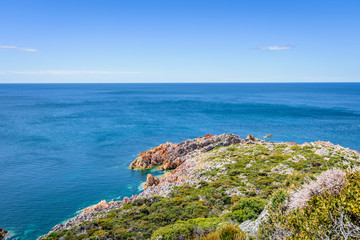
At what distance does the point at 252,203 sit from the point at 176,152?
37029 mm

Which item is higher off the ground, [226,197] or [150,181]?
[226,197]

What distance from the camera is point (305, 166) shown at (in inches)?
1315

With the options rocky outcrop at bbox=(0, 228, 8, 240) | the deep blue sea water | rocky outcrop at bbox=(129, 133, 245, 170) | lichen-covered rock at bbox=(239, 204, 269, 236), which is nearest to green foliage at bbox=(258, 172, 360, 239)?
lichen-covered rock at bbox=(239, 204, 269, 236)

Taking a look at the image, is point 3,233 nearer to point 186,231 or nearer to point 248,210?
point 186,231

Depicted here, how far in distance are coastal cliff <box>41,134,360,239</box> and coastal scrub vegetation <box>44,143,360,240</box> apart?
6 centimetres

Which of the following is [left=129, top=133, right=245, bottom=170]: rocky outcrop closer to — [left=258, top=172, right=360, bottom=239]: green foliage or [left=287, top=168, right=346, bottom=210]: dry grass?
→ [left=287, top=168, right=346, bottom=210]: dry grass

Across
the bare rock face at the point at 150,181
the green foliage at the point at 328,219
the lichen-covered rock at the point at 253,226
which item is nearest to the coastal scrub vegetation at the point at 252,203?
the green foliage at the point at 328,219

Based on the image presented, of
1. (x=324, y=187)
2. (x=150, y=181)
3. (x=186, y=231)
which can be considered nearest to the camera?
(x=324, y=187)

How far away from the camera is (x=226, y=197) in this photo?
2688 cm

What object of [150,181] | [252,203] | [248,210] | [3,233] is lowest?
[3,233]

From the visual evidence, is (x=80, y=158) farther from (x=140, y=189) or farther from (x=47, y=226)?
(x=47, y=226)

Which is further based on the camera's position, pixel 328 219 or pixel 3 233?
pixel 3 233

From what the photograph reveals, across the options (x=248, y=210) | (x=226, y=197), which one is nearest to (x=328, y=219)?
(x=248, y=210)

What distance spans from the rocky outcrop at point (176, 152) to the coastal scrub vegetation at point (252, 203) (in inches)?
208
